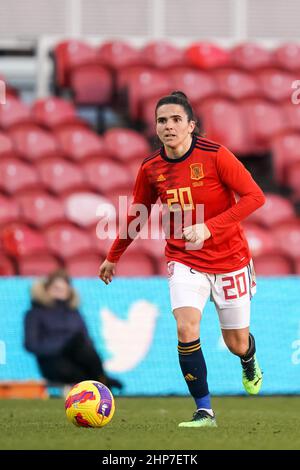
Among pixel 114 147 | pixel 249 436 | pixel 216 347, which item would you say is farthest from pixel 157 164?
pixel 114 147

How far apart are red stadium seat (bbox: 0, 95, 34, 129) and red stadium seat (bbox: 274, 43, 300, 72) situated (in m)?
4.03

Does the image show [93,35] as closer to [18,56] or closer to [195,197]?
[18,56]

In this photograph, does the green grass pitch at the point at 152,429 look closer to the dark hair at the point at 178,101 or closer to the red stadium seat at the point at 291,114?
the dark hair at the point at 178,101

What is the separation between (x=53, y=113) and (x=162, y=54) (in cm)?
224

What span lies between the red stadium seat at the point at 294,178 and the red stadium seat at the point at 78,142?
2.51 m

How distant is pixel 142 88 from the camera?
1658cm

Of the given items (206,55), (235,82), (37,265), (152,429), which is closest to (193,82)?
(235,82)

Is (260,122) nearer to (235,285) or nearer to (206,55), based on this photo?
(206,55)

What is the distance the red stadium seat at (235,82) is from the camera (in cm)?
1716

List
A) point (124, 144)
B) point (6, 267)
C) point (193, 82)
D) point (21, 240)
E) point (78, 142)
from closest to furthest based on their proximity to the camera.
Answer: point (6, 267) → point (21, 240) → point (78, 142) → point (124, 144) → point (193, 82)

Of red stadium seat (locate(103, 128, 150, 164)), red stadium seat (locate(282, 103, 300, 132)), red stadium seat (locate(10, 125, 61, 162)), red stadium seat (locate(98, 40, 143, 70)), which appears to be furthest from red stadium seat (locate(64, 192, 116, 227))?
red stadium seat (locate(282, 103, 300, 132))

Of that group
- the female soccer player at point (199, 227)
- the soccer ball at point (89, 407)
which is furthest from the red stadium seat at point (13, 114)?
the soccer ball at point (89, 407)

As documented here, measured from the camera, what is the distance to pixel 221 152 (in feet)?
24.5

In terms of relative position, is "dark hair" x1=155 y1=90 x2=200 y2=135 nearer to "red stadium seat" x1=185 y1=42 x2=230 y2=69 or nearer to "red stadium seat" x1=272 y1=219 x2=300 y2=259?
"red stadium seat" x1=272 y1=219 x2=300 y2=259
